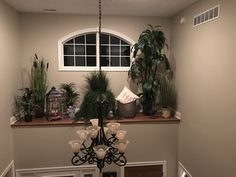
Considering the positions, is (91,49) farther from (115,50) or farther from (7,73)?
(7,73)

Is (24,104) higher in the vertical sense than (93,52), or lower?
lower

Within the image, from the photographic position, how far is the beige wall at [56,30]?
409 cm

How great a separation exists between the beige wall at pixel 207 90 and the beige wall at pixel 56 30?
84cm

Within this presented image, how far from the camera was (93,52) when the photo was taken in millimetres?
4406

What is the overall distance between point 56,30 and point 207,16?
8.74 feet

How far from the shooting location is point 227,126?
257cm

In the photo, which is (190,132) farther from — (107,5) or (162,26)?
(107,5)

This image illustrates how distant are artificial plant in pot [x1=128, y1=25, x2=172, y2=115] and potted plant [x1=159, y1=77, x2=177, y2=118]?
132 mm

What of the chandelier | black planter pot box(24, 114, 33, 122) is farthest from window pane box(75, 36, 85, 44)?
the chandelier

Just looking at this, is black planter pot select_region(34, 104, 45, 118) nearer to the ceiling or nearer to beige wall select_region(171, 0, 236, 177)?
the ceiling

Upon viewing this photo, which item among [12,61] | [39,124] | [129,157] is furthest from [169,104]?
[12,61]

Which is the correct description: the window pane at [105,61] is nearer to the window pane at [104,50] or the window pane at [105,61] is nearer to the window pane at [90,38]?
the window pane at [104,50]

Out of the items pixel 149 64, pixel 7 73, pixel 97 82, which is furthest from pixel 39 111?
pixel 149 64

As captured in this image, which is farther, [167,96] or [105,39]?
[105,39]
